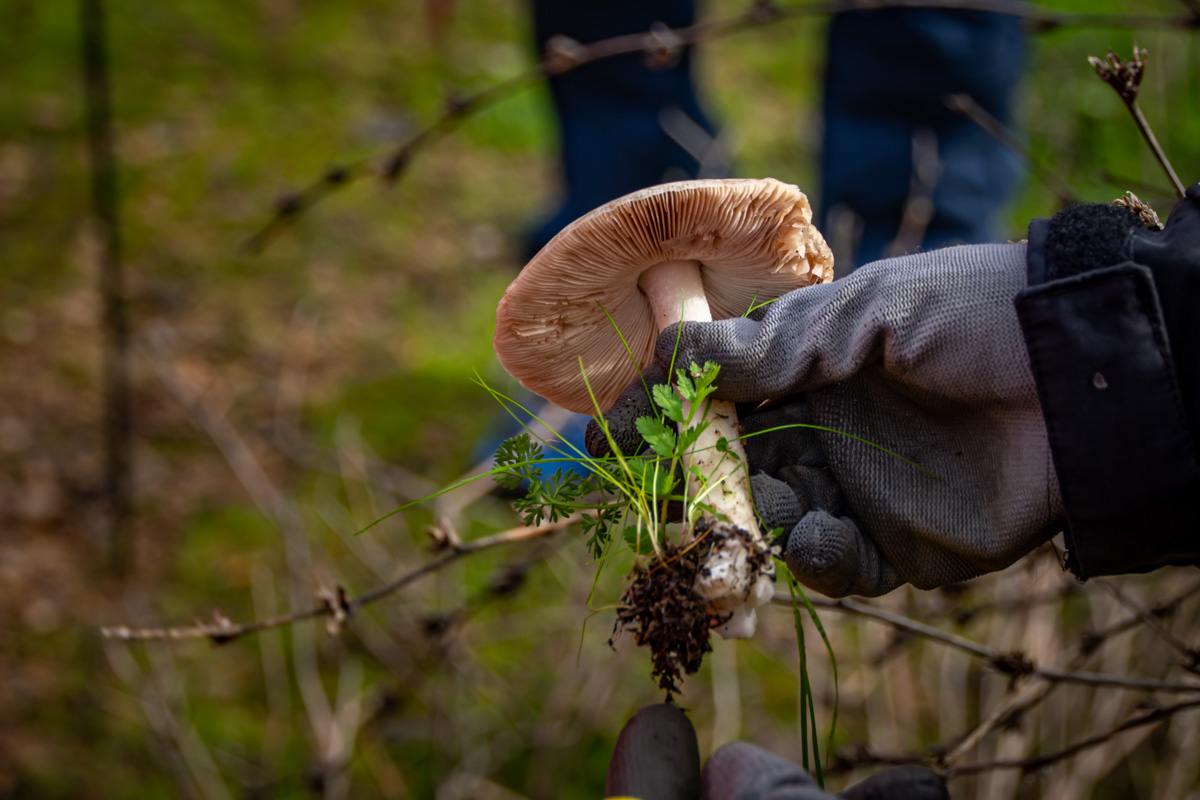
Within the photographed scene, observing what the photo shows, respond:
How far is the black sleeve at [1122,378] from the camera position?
1.23m

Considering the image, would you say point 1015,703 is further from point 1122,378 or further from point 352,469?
point 352,469

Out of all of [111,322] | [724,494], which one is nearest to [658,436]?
[724,494]

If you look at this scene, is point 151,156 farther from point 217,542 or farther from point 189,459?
point 217,542

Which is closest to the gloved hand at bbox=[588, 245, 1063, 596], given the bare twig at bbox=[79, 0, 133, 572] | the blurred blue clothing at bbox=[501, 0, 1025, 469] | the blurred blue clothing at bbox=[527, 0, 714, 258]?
the blurred blue clothing at bbox=[501, 0, 1025, 469]

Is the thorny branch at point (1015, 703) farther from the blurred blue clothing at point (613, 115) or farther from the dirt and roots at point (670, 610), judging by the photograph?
the blurred blue clothing at point (613, 115)

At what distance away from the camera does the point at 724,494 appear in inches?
56.2

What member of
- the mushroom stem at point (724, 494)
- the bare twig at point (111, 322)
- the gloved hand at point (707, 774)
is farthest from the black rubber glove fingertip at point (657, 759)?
the bare twig at point (111, 322)

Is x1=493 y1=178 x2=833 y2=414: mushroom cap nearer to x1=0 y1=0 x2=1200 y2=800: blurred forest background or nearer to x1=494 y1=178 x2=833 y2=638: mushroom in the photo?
x1=494 y1=178 x2=833 y2=638: mushroom

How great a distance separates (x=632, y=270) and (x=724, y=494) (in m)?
0.48

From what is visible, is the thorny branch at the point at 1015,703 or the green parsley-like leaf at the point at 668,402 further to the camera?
the thorny branch at the point at 1015,703

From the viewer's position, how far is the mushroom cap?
1.41 meters

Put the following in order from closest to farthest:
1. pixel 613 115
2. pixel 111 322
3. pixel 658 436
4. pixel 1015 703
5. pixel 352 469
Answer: pixel 658 436 < pixel 1015 703 < pixel 111 322 < pixel 352 469 < pixel 613 115

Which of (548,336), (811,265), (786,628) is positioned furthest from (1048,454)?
(786,628)

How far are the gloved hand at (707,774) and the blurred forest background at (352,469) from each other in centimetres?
30
